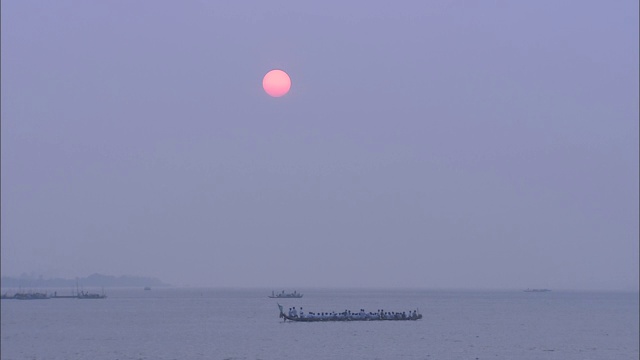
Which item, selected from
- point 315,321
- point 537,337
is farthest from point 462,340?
point 315,321

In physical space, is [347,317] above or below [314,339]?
above

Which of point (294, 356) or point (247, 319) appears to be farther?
point (247, 319)

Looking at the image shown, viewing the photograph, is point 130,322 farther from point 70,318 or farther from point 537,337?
point 537,337

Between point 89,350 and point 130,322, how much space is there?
37.5m

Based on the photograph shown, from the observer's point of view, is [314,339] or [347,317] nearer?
[314,339]

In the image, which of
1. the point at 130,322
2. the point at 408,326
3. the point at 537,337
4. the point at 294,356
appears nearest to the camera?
the point at 294,356

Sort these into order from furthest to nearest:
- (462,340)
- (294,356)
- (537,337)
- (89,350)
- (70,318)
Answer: (70,318) → (537,337) → (462,340) → (89,350) → (294,356)

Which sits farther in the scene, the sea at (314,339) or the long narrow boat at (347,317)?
the long narrow boat at (347,317)

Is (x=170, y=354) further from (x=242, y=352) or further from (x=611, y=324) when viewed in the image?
(x=611, y=324)

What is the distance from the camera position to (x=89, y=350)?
68.3 m

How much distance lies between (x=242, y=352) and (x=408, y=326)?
3439cm

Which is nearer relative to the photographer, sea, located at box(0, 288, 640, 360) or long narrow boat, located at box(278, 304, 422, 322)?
sea, located at box(0, 288, 640, 360)

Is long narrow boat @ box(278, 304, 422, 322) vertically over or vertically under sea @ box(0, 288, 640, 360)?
over

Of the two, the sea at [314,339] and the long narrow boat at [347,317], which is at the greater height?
the long narrow boat at [347,317]
